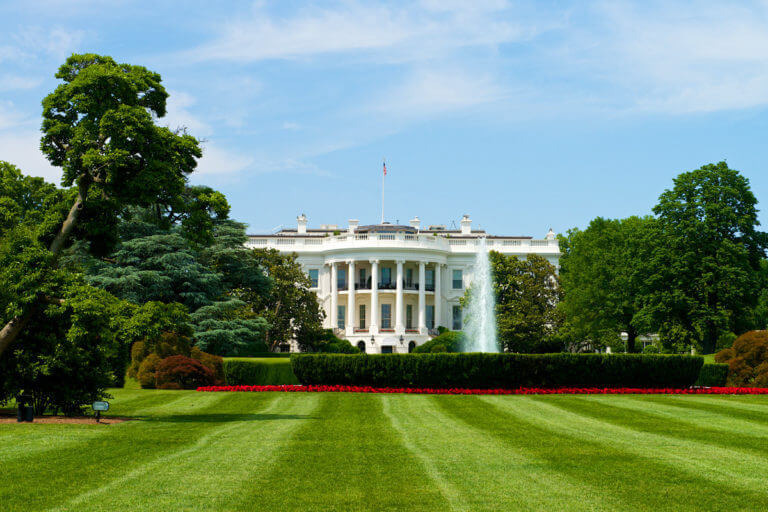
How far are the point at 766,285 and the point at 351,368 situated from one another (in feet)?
163

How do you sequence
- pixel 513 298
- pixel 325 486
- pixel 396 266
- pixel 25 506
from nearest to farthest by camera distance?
pixel 25 506 → pixel 325 486 → pixel 513 298 → pixel 396 266

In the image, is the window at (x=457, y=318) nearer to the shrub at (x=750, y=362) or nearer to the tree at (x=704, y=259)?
the tree at (x=704, y=259)

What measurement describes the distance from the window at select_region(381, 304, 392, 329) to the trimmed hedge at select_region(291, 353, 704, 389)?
1680 inches

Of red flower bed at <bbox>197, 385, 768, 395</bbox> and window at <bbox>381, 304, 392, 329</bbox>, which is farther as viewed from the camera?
window at <bbox>381, 304, 392, 329</bbox>

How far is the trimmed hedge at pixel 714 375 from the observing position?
32.1 metres

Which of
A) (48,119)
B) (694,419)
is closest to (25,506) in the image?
(48,119)

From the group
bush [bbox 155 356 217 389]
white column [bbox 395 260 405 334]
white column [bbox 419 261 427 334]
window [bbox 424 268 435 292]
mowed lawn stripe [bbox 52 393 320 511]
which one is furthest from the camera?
window [bbox 424 268 435 292]

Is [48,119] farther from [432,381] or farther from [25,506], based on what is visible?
[432,381]

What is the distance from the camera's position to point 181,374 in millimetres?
29219

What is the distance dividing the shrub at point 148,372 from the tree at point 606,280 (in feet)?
96.3

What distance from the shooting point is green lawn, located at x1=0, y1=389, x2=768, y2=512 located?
8.17 meters

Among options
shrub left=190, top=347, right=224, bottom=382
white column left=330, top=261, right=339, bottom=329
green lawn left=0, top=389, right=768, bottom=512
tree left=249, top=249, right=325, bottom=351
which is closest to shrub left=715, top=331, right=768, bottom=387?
green lawn left=0, top=389, right=768, bottom=512

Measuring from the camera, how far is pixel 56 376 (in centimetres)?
1705

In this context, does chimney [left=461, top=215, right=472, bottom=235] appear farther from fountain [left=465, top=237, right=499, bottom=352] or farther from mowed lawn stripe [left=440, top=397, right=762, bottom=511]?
mowed lawn stripe [left=440, top=397, right=762, bottom=511]
